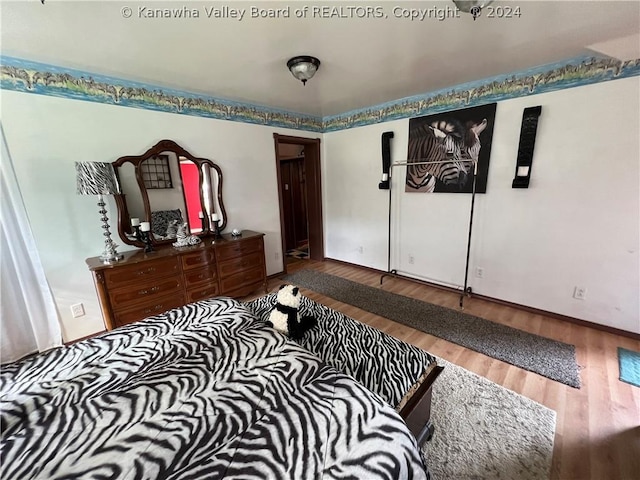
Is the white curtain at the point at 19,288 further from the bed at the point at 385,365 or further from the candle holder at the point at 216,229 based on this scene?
the bed at the point at 385,365

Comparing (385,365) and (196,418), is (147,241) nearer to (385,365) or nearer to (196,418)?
(196,418)

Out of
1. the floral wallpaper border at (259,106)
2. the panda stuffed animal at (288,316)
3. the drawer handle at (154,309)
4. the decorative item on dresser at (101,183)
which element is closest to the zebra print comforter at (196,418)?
the panda stuffed animal at (288,316)

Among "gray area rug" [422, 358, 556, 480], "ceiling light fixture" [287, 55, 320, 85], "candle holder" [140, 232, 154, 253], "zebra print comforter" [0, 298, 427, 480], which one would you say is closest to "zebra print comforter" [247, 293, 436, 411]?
"zebra print comforter" [0, 298, 427, 480]

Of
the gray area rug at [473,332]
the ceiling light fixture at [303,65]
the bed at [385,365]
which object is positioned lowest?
the gray area rug at [473,332]

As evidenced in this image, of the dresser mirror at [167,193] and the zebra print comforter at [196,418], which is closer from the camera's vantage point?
the zebra print comforter at [196,418]

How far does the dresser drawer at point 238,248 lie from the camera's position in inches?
109

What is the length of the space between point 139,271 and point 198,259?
510mm

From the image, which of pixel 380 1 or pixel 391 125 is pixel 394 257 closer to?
pixel 391 125

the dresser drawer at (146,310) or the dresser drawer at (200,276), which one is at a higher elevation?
the dresser drawer at (200,276)

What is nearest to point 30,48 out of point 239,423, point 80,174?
point 80,174

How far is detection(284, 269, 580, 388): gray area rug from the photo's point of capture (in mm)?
1888

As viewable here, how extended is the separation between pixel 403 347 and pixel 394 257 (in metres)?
2.39


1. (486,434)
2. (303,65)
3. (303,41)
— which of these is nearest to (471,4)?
(303,41)

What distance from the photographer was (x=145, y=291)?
88.0 inches
